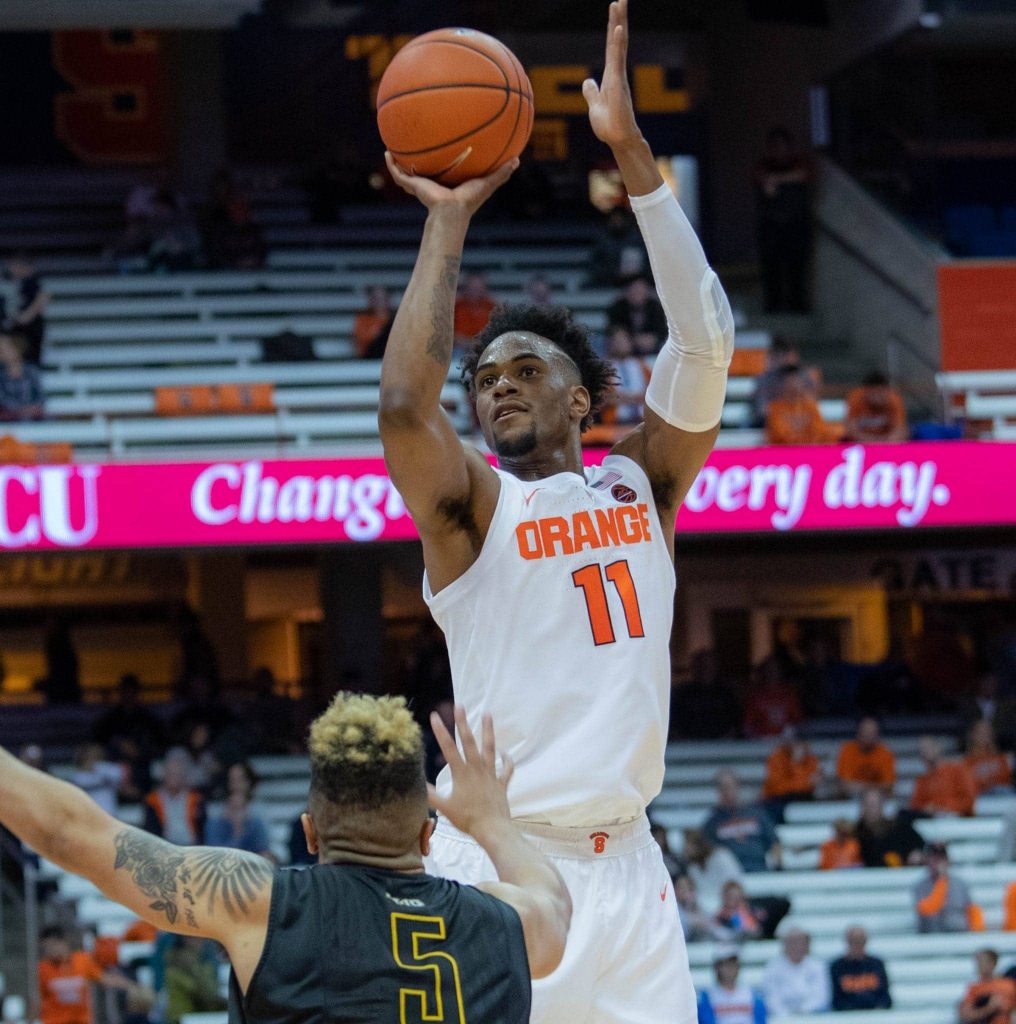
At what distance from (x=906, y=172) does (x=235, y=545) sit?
8.48 meters

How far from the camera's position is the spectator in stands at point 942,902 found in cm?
1338

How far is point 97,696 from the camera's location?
2130cm

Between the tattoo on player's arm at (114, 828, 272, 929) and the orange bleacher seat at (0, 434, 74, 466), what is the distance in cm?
1093

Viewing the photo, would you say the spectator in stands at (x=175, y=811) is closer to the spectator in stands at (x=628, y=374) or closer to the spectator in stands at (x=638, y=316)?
the spectator in stands at (x=628, y=374)

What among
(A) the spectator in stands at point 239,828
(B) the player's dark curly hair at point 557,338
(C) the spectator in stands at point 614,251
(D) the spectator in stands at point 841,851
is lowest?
(D) the spectator in stands at point 841,851

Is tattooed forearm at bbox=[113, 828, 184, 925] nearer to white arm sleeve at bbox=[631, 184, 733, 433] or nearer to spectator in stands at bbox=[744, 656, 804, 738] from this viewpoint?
white arm sleeve at bbox=[631, 184, 733, 433]

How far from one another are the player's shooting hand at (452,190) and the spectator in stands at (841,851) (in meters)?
10.6

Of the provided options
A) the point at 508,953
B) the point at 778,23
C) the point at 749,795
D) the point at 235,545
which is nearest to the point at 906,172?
the point at 778,23

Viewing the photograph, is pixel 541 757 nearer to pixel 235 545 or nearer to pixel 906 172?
pixel 235 545

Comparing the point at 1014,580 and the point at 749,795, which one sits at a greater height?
the point at 1014,580

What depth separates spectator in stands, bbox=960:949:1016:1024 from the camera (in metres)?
11.9

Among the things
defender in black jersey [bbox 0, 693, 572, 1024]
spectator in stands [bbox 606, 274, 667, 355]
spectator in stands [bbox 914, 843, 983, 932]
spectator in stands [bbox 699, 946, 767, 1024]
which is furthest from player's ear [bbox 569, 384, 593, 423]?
spectator in stands [bbox 606, 274, 667, 355]

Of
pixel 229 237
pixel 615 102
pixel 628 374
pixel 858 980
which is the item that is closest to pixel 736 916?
pixel 858 980

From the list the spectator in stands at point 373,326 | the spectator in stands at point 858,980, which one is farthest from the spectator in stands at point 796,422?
the spectator in stands at point 858,980
